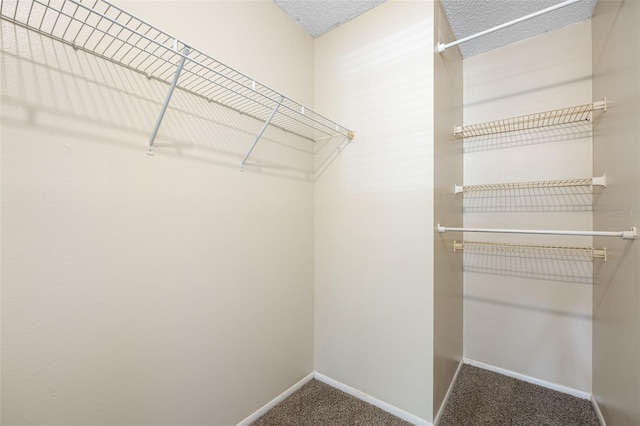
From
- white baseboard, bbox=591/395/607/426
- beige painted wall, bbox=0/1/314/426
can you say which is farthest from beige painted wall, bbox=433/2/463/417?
beige painted wall, bbox=0/1/314/426

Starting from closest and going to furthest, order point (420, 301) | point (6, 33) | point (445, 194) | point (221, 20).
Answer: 1. point (6, 33)
2. point (221, 20)
3. point (420, 301)
4. point (445, 194)

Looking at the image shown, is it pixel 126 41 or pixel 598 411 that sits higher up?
pixel 126 41

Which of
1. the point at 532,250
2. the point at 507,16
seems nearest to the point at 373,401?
the point at 532,250

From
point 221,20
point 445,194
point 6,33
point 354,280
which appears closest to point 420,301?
point 354,280

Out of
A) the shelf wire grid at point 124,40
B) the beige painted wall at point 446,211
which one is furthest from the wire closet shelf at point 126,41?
the beige painted wall at point 446,211

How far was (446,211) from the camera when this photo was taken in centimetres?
170

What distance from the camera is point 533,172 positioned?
1.90 metres

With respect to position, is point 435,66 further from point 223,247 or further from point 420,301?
point 223,247

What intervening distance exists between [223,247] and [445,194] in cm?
134

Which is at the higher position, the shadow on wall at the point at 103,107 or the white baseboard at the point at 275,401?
the shadow on wall at the point at 103,107

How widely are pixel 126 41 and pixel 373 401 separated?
2.10 m

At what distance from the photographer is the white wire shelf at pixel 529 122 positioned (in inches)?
66.7

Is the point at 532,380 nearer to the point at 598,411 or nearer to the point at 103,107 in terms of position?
the point at 598,411

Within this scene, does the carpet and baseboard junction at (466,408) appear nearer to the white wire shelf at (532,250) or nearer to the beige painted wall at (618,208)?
the beige painted wall at (618,208)
